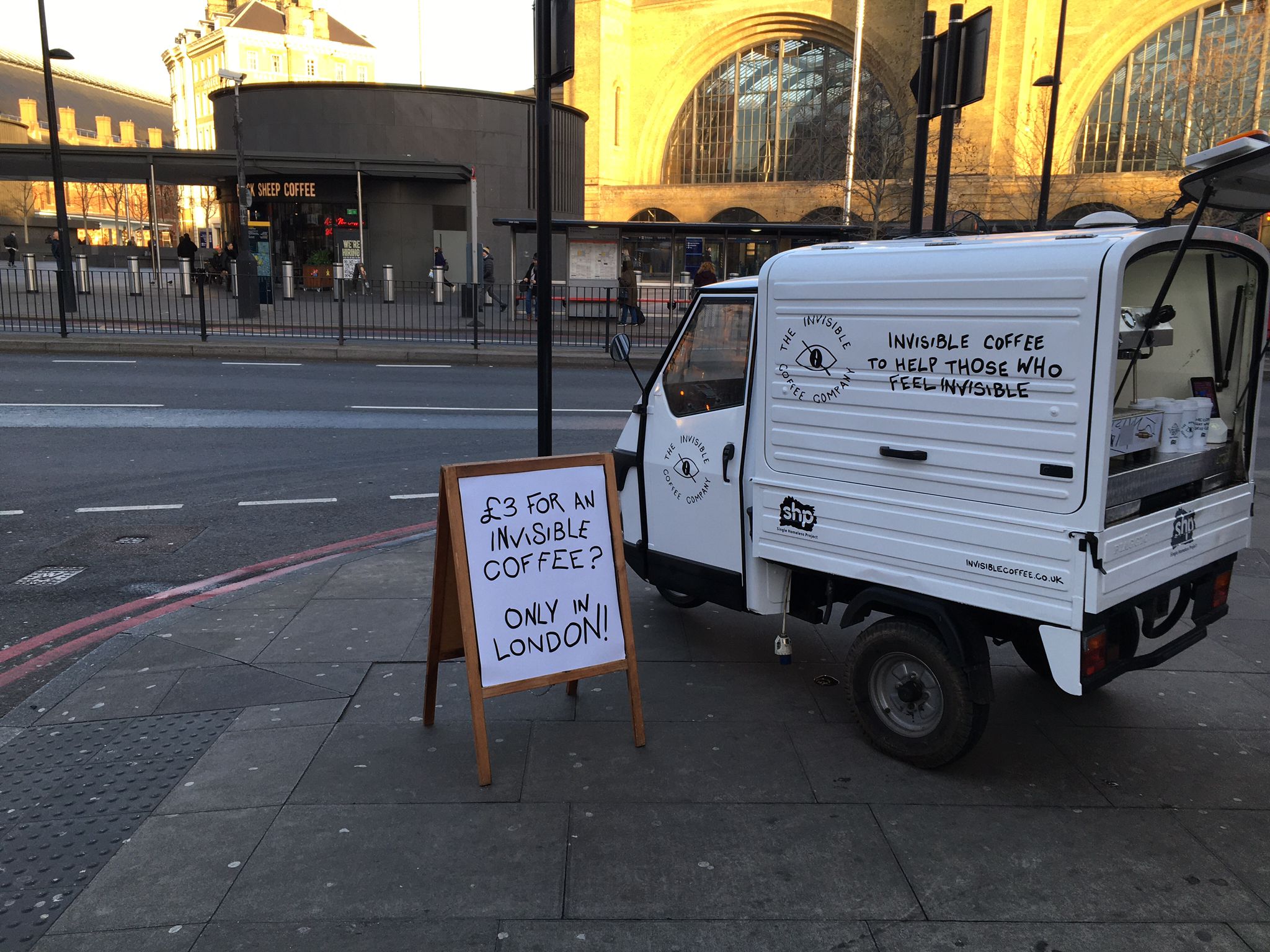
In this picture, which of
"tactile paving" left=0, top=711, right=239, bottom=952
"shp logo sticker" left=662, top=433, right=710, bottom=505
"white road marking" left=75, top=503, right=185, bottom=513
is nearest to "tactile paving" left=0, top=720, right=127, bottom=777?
"tactile paving" left=0, top=711, right=239, bottom=952

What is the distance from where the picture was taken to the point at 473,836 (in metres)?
3.59

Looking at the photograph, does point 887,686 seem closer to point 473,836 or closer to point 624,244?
point 473,836

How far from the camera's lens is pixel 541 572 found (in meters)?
4.20

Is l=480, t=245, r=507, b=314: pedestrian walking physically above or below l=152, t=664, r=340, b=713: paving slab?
above

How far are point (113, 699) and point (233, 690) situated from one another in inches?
22.6

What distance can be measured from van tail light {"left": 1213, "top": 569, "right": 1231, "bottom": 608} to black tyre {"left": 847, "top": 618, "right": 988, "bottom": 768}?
4.62ft

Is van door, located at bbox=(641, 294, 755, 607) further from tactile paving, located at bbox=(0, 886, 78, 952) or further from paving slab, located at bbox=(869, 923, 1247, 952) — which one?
tactile paving, located at bbox=(0, 886, 78, 952)

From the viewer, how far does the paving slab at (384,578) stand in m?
6.28

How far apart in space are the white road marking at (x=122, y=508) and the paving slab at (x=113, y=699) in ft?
11.8

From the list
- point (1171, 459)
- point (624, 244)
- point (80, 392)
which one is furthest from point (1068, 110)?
point (1171, 459)

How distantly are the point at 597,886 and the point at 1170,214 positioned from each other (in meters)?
3.69

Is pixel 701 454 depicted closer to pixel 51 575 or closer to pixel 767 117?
pixel 51 575

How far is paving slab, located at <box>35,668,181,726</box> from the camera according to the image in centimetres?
465

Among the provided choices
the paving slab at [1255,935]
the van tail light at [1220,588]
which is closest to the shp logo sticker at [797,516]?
the van tail light at [1220,588]
